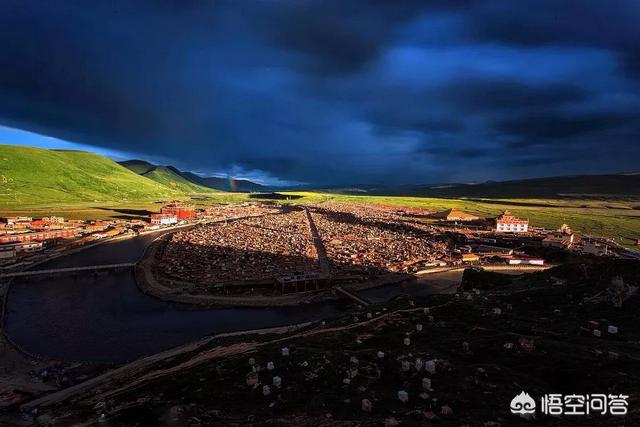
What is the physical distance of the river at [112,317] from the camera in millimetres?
31359

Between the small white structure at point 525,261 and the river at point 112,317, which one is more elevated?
the small white structure at point 525,261

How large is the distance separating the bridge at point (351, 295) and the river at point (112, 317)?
1931 mm

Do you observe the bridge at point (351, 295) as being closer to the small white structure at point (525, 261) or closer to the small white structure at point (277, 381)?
the small white structure at point (277, 381)

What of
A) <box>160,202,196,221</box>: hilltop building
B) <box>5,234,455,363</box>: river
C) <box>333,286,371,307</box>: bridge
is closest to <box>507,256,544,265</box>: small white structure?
<box>5,234,455,363</box>: river

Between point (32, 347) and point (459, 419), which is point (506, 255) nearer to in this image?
point (459, 419)

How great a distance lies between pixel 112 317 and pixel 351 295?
28.3 m

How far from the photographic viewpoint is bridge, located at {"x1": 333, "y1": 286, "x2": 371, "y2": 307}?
42281mm

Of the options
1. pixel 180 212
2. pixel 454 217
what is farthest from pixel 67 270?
pixel 454 217

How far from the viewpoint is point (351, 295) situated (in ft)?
148

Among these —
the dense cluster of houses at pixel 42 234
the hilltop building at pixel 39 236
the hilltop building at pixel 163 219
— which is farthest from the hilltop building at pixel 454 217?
the hilltop building at pixel 39 236

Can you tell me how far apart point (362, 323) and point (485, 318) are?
8230mm

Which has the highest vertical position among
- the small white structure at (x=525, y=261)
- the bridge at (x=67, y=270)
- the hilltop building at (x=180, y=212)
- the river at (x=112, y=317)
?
the hilltop building at (x=180, y=212)

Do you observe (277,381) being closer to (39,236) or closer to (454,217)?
(39,236)

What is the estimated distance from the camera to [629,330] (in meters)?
17.6
